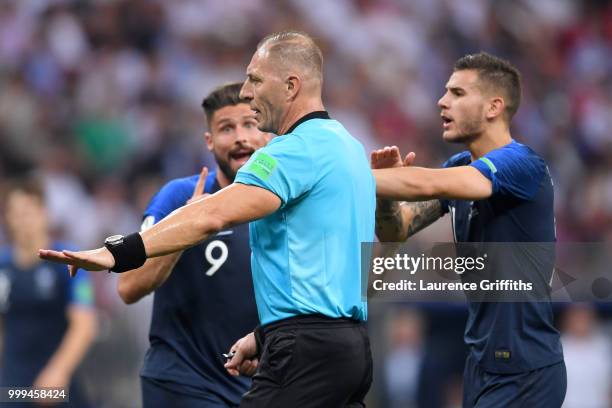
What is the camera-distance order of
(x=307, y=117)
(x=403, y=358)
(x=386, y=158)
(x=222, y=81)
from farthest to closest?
(x=222, y=81), (x=403, y=358), (x=386, y=158), (x=307, y=117)

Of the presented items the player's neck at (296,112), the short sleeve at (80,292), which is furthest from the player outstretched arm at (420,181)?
the short sleeve at (80,292)

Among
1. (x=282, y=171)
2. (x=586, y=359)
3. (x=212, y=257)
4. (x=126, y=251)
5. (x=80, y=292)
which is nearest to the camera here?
(x=126, y=251)

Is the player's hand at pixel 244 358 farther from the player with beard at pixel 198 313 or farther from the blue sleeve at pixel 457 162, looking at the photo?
the blue sleeve at pixel 457 162

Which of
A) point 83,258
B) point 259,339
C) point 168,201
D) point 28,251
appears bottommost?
point 259,339

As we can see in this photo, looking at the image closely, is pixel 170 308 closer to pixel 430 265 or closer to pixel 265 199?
pixel 430 265

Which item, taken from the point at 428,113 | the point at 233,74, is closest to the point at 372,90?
the point at 428,113

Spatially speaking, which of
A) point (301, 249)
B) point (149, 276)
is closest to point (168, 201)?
point (149, 276)

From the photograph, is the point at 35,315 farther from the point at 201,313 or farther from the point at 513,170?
the point at 513,170

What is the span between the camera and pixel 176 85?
13625 mm

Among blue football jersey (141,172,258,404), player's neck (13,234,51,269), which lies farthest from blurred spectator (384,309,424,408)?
blue football jersey (141,172,258,404)

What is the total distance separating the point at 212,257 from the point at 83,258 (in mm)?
1941

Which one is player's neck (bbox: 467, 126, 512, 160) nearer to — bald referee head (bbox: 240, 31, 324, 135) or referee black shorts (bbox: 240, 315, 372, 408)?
bald referee head (bbox: 240, 31, 324, 135)

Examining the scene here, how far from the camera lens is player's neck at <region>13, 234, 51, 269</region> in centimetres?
804

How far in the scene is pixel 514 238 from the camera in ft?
18.1
